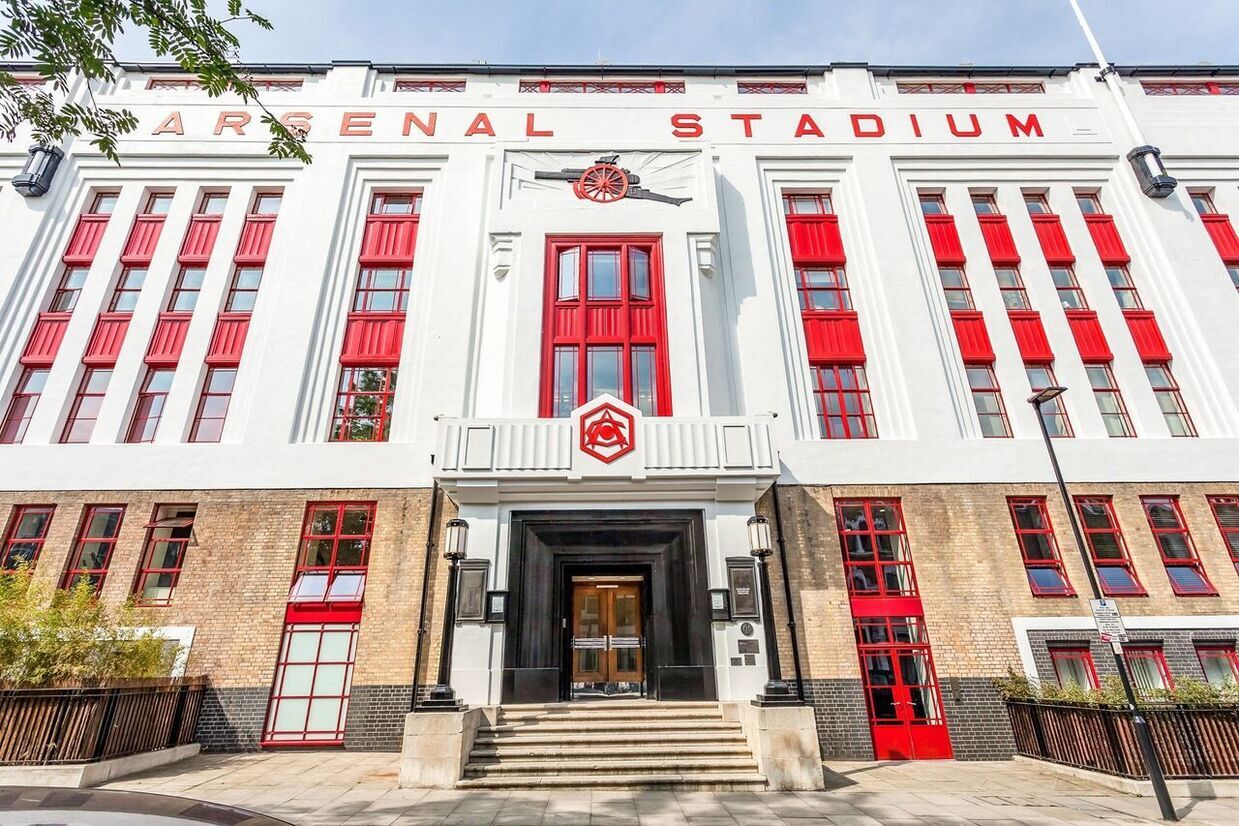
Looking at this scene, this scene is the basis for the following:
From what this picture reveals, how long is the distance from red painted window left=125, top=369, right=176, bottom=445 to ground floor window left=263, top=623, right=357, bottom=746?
6.88m

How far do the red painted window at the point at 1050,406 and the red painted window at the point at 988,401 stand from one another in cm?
89

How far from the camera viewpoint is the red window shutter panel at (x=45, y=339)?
15.8 metres

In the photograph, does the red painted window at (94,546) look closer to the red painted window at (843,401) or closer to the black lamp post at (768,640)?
the black lamp post at (768,640)

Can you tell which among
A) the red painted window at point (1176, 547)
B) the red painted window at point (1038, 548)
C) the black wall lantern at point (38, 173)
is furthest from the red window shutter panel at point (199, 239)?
the red painted window at point (1176, 547)

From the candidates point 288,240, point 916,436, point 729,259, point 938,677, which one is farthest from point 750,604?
point 288,240

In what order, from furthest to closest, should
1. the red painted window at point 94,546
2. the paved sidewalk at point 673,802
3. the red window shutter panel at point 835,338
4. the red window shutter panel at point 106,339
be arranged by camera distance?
the red window shutter panel at point 835,338 → the red window shutter panel at point 106,339 → the red painted window at point 94,546 → the paved sidewalk at point 673,802

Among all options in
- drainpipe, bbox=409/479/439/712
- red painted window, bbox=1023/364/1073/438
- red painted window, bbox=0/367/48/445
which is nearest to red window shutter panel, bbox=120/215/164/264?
red painted window, bbox=0/367/48/445

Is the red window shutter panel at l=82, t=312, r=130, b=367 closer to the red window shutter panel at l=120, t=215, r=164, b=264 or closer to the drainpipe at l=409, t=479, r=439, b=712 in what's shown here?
the red window shutter panel at l=120, t=215, r=164, b=264

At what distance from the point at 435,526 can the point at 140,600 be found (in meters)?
6.67

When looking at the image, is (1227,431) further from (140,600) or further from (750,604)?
(140,600)

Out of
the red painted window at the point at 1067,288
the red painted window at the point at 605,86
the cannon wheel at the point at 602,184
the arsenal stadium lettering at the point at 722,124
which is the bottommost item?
the red painted window at the point at 1067,288

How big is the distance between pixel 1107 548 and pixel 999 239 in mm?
9696

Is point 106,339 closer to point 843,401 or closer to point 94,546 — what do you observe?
point 94,546

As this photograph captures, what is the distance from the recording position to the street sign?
9.33m
